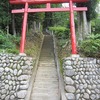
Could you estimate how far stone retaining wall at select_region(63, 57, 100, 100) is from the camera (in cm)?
1111

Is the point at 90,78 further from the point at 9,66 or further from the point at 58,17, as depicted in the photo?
the point at 58,17

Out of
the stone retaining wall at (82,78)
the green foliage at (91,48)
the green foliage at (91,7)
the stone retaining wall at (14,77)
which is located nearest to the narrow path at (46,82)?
the stone retaining wall at (14,77)

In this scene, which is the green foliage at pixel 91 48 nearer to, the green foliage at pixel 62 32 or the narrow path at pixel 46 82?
the narrow path at pixel 46 82

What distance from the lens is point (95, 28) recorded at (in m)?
→ 27.4

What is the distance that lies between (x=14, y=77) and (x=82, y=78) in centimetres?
327

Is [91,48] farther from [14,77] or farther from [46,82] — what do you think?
[14,77]

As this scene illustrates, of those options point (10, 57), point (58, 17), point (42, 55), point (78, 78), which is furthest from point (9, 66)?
point (58, 17)

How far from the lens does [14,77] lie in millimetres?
11562

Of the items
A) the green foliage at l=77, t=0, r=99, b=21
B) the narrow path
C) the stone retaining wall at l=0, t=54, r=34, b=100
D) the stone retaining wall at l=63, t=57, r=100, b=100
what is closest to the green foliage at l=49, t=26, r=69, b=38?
the green foliage at l=77, t=0, r=99, b=21

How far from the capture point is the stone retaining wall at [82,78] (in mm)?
11109

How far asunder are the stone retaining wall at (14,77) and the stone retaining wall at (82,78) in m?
1.97

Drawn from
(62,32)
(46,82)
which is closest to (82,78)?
(46,82)

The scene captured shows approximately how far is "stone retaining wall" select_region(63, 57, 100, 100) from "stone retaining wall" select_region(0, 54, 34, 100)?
1.97 meters

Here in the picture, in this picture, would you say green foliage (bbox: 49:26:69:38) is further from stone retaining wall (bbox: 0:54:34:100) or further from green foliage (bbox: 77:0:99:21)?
stone retaining wall (bbox: 0:54:34:100)
